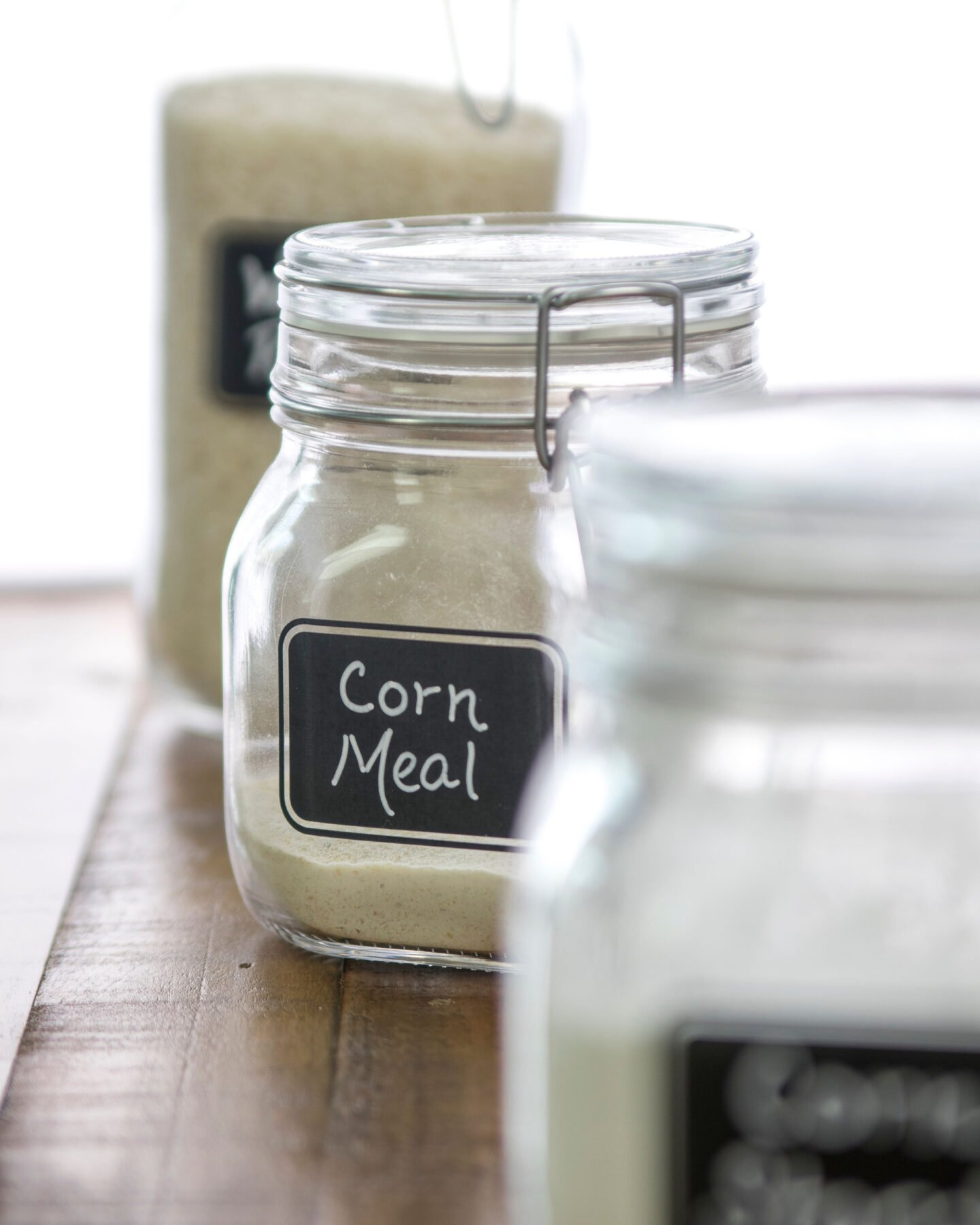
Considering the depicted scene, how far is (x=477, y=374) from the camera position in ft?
1.66

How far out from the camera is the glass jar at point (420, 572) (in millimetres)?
502

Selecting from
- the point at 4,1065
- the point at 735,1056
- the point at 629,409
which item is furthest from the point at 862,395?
the point at 4,1065

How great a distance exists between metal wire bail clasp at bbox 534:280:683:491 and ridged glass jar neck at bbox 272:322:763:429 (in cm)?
2

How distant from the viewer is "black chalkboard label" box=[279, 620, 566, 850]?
507 mm

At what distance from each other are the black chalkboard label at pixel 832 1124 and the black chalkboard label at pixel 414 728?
18cm

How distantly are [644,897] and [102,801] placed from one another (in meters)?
0.43

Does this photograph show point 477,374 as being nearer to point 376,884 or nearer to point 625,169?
point 376,884

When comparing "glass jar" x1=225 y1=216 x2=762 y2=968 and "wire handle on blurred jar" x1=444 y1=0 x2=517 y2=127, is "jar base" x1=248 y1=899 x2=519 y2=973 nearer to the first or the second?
"glass jar" x1=225 y1=216 x2=762 y2=968

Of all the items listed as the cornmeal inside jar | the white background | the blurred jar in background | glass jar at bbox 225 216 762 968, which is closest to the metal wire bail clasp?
glass jar at bbox 225 216 762 968

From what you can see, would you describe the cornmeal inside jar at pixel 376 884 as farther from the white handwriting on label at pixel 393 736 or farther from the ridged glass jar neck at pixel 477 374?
the ridged glass jar neck at pixel 477 374

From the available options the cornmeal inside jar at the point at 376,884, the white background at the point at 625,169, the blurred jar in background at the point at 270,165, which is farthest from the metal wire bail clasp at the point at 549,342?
the white background at the point at 625,169

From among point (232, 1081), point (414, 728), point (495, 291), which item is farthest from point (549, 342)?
point (232, 1081)

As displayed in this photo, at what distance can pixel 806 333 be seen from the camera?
53.7 inches

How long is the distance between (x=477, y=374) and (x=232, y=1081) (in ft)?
0.73
